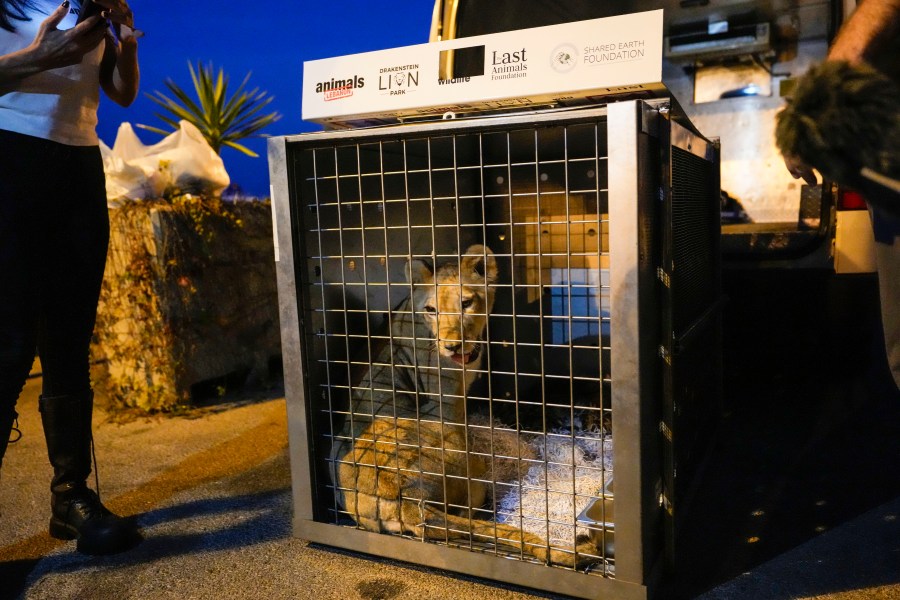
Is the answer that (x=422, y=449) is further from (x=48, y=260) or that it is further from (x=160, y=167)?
(x=160, y=167)

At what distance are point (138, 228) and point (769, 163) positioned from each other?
4.16 meters

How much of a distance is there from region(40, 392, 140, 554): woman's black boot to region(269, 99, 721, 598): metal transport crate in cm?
62

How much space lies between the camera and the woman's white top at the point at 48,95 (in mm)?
1896

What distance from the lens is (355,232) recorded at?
2.26 metres

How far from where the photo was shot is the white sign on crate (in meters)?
1.56

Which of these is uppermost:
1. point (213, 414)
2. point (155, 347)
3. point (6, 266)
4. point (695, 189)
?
point (695, 189)

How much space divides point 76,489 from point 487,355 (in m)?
1.49

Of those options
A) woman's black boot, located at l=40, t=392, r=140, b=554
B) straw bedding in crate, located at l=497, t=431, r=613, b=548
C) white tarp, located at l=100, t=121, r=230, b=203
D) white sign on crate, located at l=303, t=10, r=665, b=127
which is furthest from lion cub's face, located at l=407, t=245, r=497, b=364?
white tarp, located at l=100, t=121, r=230, b=203

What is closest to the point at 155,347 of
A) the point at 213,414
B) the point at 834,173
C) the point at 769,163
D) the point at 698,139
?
the point at 213,414

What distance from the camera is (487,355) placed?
79.5 inches

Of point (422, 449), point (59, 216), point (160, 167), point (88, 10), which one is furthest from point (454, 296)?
point (160, 167)

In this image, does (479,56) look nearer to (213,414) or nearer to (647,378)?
(647,378)

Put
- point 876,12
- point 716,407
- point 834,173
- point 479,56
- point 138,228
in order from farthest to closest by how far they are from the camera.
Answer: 1. point 138,228
2. point 716,407
3. point 479,56
4. point 876,12
5. point 834,173

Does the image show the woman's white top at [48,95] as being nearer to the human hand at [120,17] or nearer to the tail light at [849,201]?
the human hand at [120,17]
